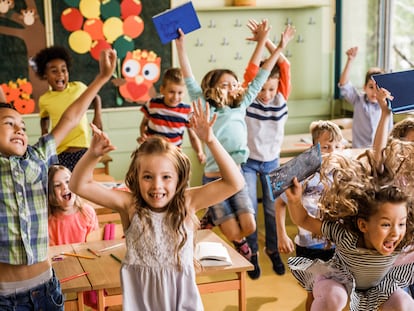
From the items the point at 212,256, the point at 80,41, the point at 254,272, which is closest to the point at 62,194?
the point at 212,256

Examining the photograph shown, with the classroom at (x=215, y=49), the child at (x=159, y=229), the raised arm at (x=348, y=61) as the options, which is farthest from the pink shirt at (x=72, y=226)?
the raised arm at (x=348, y=61)

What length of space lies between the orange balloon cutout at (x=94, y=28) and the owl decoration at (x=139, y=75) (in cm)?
31

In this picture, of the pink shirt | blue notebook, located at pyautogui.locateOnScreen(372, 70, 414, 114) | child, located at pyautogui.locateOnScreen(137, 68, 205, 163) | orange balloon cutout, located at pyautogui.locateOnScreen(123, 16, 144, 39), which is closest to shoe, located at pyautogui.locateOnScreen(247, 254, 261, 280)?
child, located at pyautogui.locateOnScreen(137, 68, 205, 163)

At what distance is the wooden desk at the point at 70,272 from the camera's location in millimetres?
2600

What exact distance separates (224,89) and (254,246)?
107cm

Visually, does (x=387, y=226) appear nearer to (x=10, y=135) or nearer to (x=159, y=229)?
(x=159, y=229)

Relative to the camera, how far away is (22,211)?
7.51 feet

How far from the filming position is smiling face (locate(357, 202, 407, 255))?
7.59ft

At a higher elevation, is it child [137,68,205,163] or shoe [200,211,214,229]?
child [137,68,205,163]

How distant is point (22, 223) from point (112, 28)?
3986 millimetres

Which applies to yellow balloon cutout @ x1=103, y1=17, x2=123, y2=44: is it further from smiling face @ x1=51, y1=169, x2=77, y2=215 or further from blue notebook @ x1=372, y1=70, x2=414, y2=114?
blue notebook @ x1=372, y1=70, x2=414, y2=114

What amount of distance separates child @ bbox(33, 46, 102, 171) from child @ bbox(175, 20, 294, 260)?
3.07 feet

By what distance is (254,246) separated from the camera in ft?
14.5

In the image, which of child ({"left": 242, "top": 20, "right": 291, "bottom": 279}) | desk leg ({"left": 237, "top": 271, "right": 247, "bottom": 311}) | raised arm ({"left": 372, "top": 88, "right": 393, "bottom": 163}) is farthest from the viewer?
child ({"left": 242, "top": 20, "right": 291, "bottom": 279})
